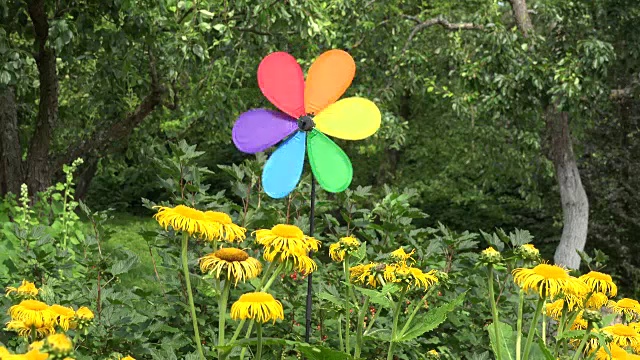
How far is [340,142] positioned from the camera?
14234 millimetres

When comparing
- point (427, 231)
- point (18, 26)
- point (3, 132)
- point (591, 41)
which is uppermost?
point (591, 41)

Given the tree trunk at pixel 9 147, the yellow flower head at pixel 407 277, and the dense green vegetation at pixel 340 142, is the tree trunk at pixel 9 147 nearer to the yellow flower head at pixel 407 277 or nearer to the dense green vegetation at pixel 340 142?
the dense green vegetation at pixel 340 142

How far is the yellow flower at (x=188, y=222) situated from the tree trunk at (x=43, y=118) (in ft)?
16.1

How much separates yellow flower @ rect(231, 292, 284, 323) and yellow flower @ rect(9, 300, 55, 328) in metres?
0.40

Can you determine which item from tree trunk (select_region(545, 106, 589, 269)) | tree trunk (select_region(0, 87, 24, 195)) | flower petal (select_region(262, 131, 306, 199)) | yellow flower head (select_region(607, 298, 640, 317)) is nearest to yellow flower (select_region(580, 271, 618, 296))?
yellow flower head (select_region(607, 298, 640, 317))

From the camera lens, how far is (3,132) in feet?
22.8

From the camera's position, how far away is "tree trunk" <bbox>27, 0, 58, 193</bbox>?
6617 millimetres

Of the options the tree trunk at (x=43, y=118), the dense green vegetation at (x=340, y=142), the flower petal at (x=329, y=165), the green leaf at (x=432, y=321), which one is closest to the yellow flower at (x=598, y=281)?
the green leaf at (x=432, y=321)

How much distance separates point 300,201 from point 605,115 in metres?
9.75

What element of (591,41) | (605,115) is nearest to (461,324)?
(591,41)

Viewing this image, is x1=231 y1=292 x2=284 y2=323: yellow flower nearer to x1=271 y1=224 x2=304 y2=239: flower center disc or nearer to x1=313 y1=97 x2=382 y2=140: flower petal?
x1=271 y1=224 x2=304 y2=239: flower center disc

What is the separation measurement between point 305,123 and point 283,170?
0.56 feet

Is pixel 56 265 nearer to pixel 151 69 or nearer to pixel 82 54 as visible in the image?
pixel 151 69

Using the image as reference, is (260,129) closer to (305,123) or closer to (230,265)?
(305,123)
